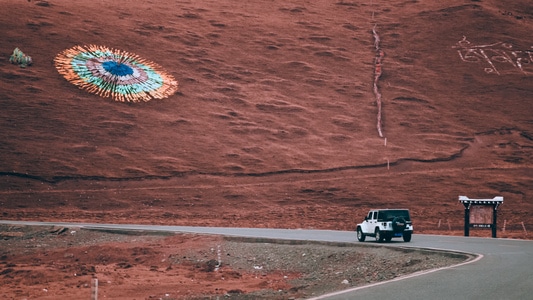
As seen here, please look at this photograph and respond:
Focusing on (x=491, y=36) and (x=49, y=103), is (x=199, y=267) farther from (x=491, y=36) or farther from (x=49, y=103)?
(x=491, y=36)

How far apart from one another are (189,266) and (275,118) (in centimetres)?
4305

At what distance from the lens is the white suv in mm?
29391

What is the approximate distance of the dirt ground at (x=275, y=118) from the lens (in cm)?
5359

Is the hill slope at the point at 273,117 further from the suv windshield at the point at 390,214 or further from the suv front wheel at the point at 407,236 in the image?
the suv front wheel at the point at 407,236

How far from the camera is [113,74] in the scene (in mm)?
68688

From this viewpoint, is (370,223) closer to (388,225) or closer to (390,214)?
(390,214)

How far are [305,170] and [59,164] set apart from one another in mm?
18657

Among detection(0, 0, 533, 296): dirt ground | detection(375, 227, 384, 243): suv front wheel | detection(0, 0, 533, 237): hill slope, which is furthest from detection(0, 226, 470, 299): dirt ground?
detection(0, 0, 533, 237): hill slope

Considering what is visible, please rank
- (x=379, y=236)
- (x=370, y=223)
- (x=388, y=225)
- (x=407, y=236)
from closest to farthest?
1. (x=388, y=225)
2. (x=379, y=236)
3. (x=407, y=236)
4. (x=370, y=223)

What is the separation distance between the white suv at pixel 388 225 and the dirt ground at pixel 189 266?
170 centimetres

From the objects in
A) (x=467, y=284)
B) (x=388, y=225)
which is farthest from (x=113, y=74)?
(x=467, y=284)

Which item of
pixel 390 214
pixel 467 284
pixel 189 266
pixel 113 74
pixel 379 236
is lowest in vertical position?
pixel 189 266

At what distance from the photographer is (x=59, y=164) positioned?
5691 centimetres

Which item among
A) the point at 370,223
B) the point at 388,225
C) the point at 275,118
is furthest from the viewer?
the point at 275,118
